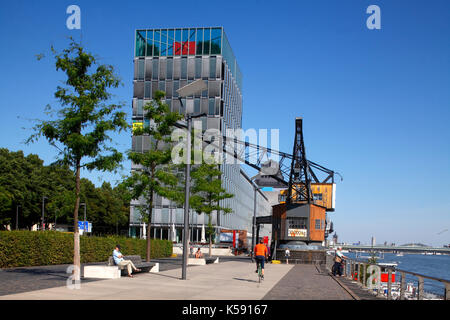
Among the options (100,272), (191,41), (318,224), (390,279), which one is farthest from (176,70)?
(390,279)

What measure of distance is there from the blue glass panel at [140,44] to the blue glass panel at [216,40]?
38.0ft

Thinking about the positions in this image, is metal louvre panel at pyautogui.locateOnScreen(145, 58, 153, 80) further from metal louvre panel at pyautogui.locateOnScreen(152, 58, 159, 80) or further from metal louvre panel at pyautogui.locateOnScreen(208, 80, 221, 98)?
metal louvre panel at pyautogui.locateOnScreen(208, 80, 221, 98)

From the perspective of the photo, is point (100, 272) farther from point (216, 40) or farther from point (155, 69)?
point (216, 40)

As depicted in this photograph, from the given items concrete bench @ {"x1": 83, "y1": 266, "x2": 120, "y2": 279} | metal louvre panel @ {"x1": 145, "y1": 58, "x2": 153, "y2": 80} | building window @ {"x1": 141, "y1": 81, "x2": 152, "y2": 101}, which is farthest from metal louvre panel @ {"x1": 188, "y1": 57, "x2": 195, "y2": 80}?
concrete bench @ {"x1": 83, "y1": 266, "x2": 120, "y2": 279}

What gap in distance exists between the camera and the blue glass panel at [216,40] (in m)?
82.8

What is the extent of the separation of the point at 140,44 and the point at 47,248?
2420 inches

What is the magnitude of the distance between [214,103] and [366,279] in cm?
6261

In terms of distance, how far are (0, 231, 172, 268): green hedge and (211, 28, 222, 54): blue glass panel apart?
49406mm
